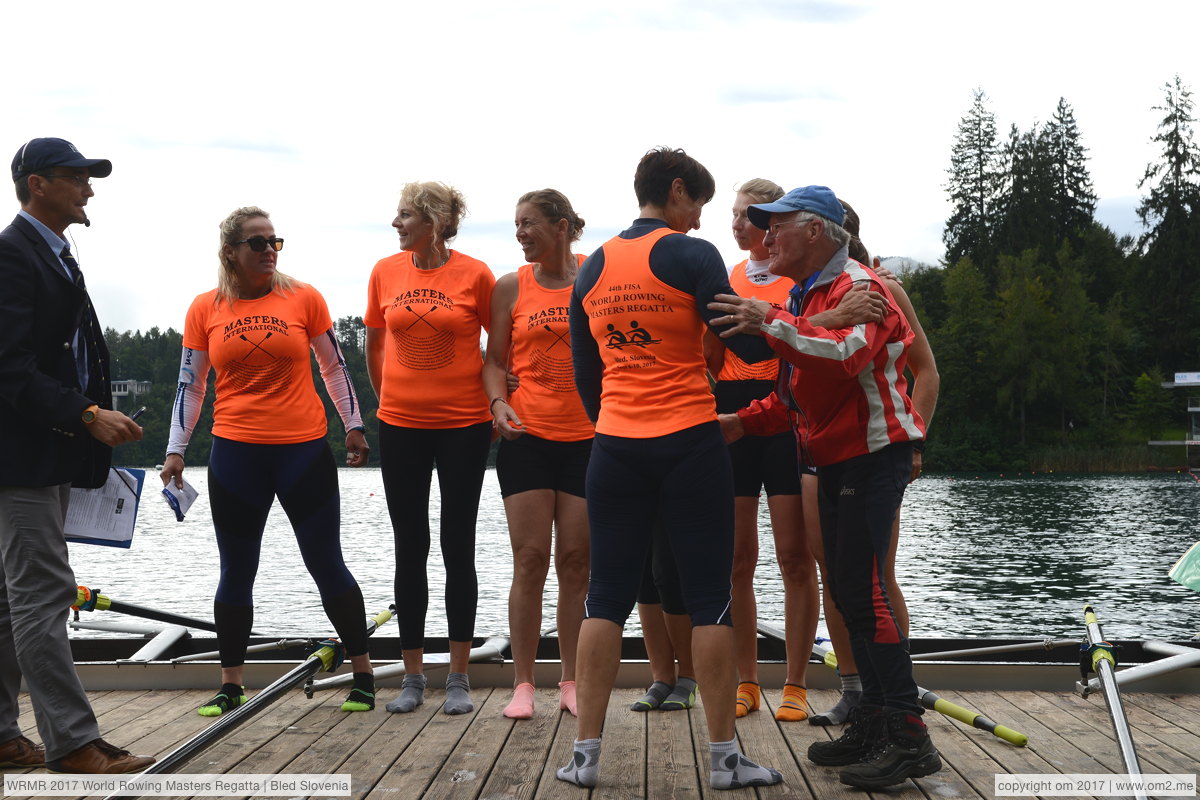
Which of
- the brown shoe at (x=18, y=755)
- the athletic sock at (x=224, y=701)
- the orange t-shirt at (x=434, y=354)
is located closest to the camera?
the brown shoe at (x=18, y=755)

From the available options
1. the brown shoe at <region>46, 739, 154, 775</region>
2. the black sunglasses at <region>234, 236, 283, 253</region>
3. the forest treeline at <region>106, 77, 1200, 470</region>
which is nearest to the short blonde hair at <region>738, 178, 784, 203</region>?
the black sunglasses at <region>234, 236, 283, 253</region>

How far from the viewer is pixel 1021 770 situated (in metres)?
3.74

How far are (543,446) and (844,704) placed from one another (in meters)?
1.55

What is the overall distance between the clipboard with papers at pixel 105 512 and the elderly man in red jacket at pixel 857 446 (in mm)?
2302

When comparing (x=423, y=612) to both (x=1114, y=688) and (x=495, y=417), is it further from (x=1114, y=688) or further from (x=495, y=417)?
(x=1114, y=688)

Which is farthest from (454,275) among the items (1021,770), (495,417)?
(1021,770)

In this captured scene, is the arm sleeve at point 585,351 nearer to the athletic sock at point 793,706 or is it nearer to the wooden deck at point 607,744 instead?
the wooden deck at point 607,744

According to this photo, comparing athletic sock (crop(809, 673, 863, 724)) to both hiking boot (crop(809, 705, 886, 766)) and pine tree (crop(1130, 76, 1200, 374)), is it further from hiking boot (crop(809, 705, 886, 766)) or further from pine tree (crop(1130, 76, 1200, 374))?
pine tree (crop(1130, 76, 1200, 374))

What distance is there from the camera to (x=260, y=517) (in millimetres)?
4738

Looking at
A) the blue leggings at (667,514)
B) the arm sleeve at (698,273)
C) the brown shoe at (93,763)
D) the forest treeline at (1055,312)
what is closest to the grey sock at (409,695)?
the brown shoe at (93,763)

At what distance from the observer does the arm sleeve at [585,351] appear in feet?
12.1

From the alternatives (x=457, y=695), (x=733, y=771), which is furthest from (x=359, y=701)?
(x=733, y=771)

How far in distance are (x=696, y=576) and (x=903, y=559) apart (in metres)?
22.4

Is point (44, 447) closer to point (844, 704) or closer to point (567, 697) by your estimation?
point (567, 697)
